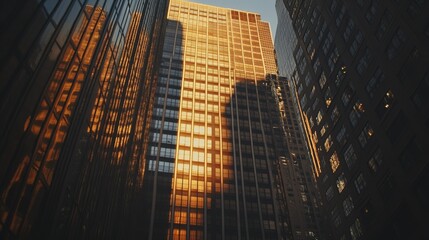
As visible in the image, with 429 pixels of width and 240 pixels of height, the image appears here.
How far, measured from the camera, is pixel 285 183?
107m

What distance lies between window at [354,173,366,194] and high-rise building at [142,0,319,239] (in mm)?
44826

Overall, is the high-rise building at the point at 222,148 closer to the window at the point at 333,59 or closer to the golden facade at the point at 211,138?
the golden facade at the point at 211,138

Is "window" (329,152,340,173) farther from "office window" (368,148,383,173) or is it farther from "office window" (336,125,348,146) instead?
"office window" (368,148,383,173)

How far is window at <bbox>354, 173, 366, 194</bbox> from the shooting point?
45188 mm

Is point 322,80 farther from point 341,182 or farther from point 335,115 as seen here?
point 341,182

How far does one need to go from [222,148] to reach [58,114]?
85.7 meters

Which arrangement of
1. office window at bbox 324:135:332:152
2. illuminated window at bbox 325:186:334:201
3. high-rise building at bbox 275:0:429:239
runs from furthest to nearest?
office window at bbox 324:135:332:152, illuminated window at bbox 325:186:334:201, high-rise building at bbox 275:0:429:239

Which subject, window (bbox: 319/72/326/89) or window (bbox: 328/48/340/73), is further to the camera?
window (bbox: 319/72/326/89)

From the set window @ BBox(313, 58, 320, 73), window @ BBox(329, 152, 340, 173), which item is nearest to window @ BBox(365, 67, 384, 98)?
window @ BBox(329, 152, 340, 173)

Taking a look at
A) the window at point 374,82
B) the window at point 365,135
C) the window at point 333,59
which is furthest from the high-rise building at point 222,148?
the window at point 374,82

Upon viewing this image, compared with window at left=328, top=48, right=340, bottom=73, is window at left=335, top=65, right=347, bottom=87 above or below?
below

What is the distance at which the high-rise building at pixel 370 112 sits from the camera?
3566 centimetres

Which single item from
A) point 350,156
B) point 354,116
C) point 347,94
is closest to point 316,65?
point 347,94

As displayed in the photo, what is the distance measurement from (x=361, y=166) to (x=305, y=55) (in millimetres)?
27916
